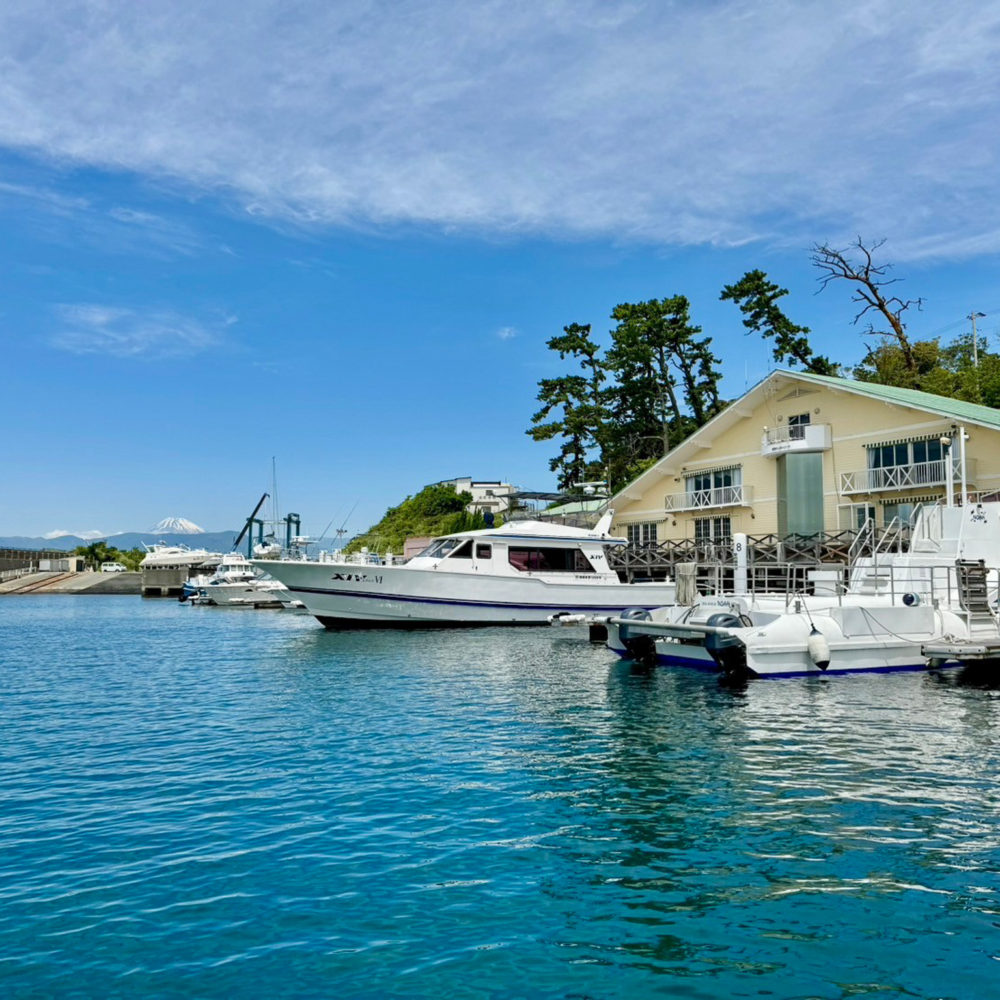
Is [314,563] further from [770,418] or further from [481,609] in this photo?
[770,418]

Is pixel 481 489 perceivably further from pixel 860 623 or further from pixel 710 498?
pixel 860 623

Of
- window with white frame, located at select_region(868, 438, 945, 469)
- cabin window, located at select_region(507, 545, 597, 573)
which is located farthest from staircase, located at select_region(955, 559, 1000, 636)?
cabin window, located at select_region(507, 545, 597, 573)

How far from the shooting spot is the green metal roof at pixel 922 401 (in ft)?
97.5

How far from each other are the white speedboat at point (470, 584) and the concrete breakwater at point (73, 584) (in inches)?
2609

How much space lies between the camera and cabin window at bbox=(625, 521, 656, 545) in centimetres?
4462

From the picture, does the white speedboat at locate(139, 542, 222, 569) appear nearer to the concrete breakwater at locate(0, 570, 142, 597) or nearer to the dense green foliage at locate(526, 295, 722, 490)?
the concrete breakwater at locate(0, 570, 142, 597)

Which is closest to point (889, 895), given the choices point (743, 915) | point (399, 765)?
point (743, 915)

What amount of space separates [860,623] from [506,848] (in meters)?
12.9

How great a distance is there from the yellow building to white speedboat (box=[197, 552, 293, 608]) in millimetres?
23670

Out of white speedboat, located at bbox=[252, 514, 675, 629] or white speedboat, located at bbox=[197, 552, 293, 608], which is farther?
white speedboat, located at bbox=[197, 552, 293, 608]

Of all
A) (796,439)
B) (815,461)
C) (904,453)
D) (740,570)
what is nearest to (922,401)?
(904,453)

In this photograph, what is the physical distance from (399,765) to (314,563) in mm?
19146

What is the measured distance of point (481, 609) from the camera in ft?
96.8

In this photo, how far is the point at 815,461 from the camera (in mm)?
35719
